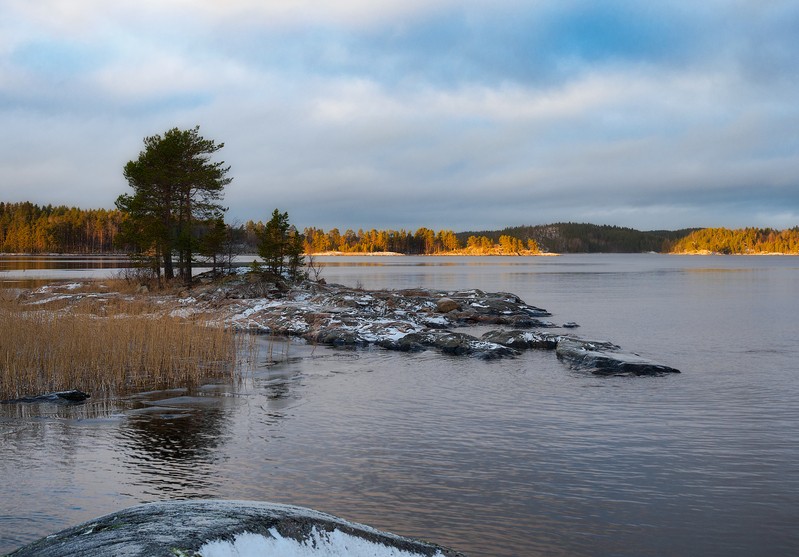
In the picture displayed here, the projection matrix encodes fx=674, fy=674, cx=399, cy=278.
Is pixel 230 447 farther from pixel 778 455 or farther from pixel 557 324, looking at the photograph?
pixel 557 324

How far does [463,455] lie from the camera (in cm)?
1259

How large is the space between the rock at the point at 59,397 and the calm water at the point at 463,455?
467 millimetres

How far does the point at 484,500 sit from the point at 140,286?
40.3m

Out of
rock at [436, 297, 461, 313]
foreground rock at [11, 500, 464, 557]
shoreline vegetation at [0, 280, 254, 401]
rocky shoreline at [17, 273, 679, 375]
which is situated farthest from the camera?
rock at [436, 297, 461, 313]

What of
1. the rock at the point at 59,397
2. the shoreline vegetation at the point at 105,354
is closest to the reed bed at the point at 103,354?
the shoreline vegetation at the point at 105,354

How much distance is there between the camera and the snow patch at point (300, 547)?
4613mm

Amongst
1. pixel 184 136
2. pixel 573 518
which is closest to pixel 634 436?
pixel 573 518

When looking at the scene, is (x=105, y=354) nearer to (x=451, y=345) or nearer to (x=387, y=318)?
(x=451, y=345)

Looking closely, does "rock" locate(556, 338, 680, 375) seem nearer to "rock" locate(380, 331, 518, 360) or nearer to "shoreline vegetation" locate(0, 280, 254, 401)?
"rock" locate(380, 331, 518, 360)

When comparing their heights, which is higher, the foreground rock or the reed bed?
the foreground rock

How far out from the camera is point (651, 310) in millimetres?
45219

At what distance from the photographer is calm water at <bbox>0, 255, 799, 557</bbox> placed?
927cm

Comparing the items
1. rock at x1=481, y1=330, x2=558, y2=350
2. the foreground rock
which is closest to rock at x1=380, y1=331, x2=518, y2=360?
rock at x1=481, y1=330, x2=558, y2=350

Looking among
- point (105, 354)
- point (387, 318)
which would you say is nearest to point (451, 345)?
point (387, 318)
